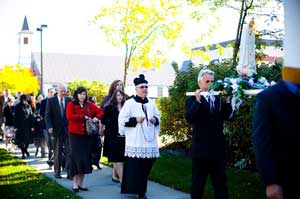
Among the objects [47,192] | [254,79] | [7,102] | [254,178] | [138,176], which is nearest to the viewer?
[254,79]

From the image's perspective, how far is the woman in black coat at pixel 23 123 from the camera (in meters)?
14.6

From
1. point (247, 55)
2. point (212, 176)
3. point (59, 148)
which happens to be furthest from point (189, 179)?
point (247, 55)

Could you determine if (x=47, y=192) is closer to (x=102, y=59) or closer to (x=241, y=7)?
(x=241, y=7)

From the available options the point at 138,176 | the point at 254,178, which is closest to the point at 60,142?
the point at 138,176

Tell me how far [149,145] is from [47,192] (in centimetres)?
230

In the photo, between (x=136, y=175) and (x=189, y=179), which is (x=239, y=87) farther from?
(x=189, y=179)

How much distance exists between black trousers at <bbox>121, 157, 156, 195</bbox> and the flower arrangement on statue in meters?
2.27

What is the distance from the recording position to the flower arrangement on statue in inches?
231

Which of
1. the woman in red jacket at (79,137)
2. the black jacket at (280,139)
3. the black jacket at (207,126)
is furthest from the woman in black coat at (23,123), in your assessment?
the black jacket at (280,139)

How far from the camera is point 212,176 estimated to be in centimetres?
656

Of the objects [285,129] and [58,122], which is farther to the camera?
[58,122]

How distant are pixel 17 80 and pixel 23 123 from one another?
5155 cm

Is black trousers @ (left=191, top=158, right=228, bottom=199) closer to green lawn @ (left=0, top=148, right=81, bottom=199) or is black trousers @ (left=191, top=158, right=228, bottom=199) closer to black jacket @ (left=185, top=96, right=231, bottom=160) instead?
black jacket @ (left=185, top=96, right=231, bottom=160)

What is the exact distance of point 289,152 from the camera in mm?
3713
